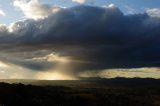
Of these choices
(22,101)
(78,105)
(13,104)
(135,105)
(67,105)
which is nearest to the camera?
(13,104)

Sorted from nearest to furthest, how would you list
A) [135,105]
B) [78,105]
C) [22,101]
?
[22,101] < [78,105] < [135,105]

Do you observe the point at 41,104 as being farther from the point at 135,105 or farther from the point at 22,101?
the point at 135,105

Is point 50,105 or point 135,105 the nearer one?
point 50,105

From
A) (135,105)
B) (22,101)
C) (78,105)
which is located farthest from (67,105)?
(135,105)

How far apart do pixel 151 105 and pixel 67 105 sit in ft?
255

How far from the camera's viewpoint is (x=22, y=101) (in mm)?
95500

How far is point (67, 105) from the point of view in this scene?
Answer: 106 m

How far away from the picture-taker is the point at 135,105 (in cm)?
16888

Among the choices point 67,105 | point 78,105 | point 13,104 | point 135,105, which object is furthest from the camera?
point 135,105

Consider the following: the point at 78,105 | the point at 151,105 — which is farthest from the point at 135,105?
the point at 78,105

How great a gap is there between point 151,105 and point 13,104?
99010 mm

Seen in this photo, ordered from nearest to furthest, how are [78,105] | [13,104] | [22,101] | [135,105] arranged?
[13,104], [22,101], [78,105], [135,105]

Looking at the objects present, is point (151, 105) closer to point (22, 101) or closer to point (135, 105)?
point (135, 105)

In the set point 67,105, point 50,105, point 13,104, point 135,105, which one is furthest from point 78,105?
point 135,105
